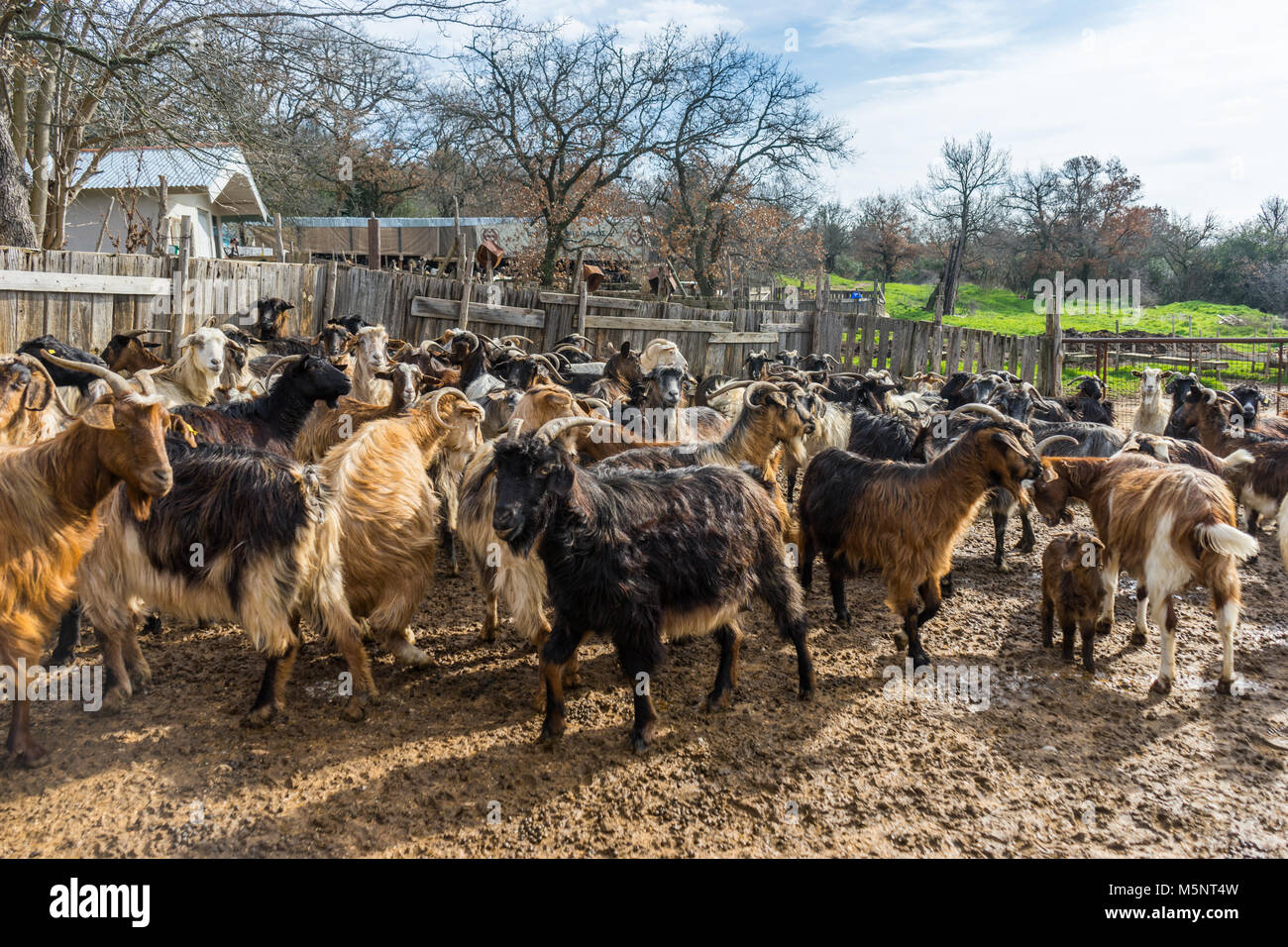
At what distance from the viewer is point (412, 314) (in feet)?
41.6

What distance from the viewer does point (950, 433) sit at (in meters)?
8.85

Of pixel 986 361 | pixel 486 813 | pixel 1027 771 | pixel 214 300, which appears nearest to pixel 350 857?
pixel 486 813

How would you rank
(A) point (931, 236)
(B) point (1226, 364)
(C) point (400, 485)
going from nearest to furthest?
(C) point (400, 485)
(B) point (1226, 364)
(A) point (931, 236)

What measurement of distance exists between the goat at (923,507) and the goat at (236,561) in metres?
3.21

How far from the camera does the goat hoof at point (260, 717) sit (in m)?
4.07

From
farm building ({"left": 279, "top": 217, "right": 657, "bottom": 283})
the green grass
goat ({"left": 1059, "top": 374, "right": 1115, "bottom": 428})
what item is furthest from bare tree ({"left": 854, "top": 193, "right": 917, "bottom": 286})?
goat ({"left": 1059, "top": 374, "right": 1115, "bottom": 428})

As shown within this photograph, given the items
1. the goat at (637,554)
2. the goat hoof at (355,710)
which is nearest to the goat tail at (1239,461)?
the goat at (637,554)

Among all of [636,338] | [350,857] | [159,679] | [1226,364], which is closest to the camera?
[350,857]

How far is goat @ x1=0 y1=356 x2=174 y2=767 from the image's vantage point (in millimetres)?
3541

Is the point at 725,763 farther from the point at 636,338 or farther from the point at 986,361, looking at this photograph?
the point at 986,361

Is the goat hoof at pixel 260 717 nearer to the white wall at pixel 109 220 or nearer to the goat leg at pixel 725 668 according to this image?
the goat leg at pixel 725 668

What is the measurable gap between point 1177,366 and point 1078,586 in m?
17.3

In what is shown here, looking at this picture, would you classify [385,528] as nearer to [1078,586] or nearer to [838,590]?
[838,590]

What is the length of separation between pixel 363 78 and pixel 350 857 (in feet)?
25.0
